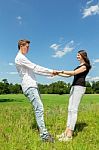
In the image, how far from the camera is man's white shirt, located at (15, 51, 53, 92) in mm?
9039

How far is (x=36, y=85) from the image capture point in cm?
913

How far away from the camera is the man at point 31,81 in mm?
9023

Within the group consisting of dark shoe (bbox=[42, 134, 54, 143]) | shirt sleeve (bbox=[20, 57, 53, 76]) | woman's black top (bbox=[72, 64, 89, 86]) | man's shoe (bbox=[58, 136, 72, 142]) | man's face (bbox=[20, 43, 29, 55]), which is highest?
man's face (bbox=[20, 43, 29, 55])

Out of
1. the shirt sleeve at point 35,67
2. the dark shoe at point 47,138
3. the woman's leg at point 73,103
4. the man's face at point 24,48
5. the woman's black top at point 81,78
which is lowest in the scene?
the dark shoe at point 47,138

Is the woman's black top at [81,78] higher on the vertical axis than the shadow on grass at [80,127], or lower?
higher

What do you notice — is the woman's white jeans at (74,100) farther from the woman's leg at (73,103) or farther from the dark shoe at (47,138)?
the dark shoe at (47,138)

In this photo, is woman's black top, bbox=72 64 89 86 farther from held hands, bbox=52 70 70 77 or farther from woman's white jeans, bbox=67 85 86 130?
held hands, bbox=52 70 70 77

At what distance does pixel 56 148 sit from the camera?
8.20 m

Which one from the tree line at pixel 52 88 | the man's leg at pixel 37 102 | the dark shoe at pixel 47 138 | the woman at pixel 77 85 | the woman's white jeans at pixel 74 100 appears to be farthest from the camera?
the tree line at pixel 52 88

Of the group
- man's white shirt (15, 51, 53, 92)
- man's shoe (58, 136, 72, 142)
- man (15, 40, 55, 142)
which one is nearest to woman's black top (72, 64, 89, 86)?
man's white shirt (15, 51, 53, 92)

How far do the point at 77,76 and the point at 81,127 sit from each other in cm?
236

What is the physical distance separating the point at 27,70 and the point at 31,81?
32 cm

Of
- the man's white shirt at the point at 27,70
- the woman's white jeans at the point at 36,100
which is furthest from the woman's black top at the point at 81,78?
the woman's white jeans at the point at 36,100

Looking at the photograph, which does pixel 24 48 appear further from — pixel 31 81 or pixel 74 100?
pixel 74 100
